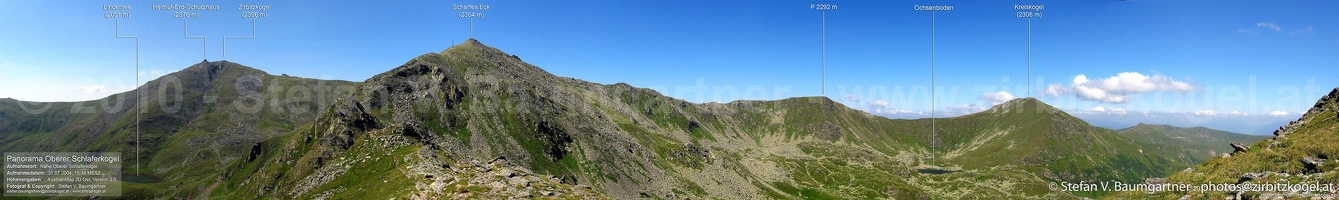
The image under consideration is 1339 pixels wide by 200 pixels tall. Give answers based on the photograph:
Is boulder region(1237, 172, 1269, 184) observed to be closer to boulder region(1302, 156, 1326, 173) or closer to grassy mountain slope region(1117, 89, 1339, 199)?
grassy mountain slope region(1117, 89, 1339, 199)

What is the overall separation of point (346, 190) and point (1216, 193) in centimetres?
10655

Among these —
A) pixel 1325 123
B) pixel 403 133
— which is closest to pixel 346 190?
pixel 403 133

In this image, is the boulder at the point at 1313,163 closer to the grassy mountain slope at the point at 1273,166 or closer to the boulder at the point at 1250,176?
the grassy mountain slope at the point at 1273,166

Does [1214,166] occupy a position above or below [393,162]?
above

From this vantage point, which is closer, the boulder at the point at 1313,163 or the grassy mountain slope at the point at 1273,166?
the grassy mountain slope at the point at 1273,166

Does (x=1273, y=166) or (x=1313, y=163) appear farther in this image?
(x=1273, y=166)

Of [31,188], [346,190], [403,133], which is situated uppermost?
[403,133]

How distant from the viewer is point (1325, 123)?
142 ft

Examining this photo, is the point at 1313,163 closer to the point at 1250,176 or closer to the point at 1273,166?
the point at 1273,166

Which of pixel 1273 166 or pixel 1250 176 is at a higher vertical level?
pixel 1273 166

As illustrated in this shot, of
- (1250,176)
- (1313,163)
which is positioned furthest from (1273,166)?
(1250,176)

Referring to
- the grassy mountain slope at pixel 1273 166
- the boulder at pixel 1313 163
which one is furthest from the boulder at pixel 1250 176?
the boulder at pixel 1313 163

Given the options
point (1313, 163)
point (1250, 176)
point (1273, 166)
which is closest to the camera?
point (1313, 163)

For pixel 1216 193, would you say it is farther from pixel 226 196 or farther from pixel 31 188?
pixel 31 188
